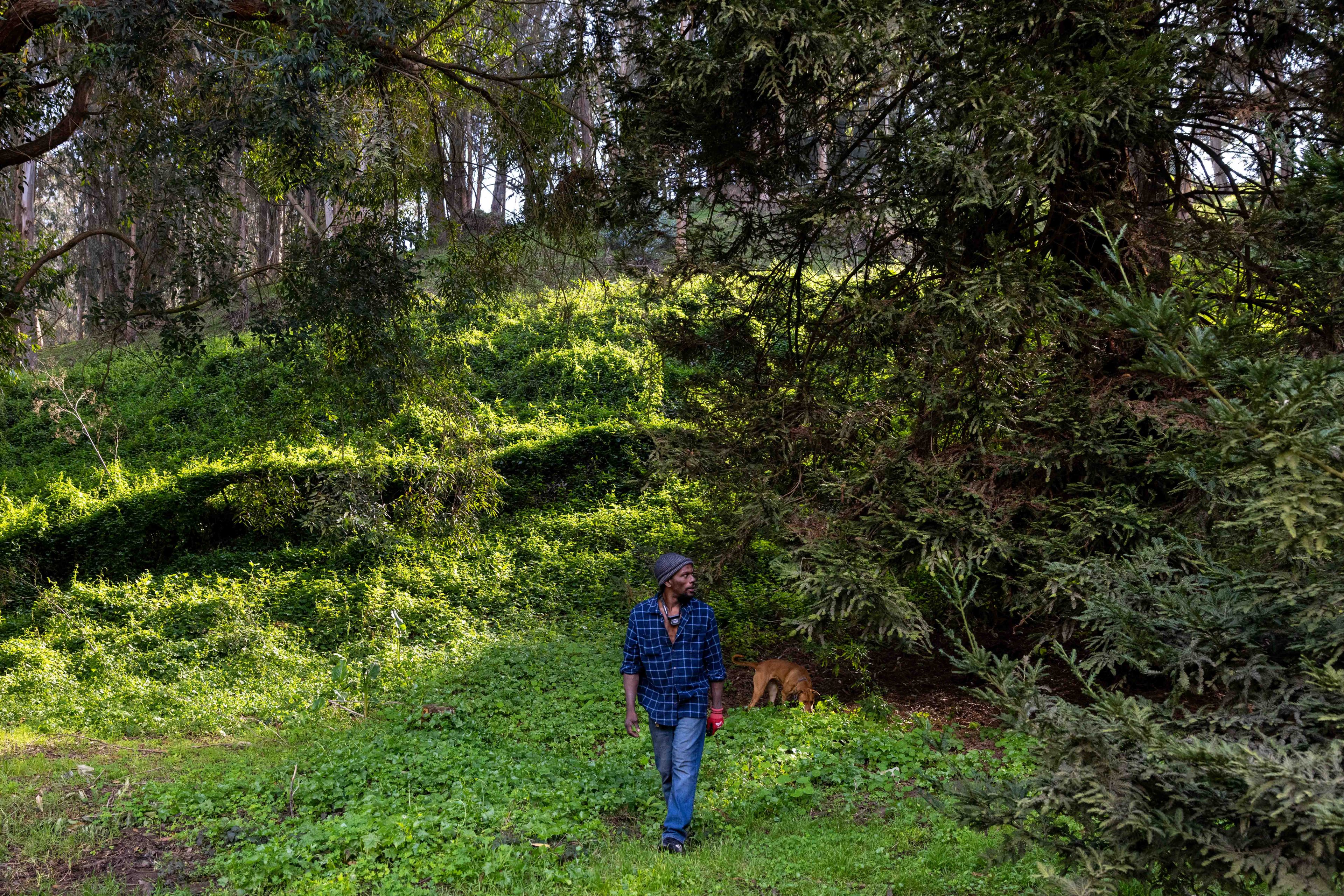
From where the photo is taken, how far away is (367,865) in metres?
5.47

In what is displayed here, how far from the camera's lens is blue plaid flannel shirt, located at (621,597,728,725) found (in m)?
5.52

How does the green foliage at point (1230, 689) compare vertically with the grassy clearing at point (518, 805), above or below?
Answer: above

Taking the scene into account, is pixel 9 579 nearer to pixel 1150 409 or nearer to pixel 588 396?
pixel 588 396

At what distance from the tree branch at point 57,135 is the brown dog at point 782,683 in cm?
821

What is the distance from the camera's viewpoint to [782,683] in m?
8.41

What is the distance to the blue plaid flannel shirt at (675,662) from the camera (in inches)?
217

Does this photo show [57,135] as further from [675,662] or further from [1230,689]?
[1230,689]

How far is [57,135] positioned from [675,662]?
331 inches

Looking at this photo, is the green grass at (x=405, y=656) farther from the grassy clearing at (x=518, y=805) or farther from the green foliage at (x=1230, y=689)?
the green foliage at (x=1230, y=689)

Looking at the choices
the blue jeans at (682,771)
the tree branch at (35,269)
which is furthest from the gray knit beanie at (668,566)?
the tree branch at (35,269)

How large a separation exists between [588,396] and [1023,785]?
17.1 meters

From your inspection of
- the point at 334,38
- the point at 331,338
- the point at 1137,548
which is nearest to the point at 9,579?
the point at 331,338

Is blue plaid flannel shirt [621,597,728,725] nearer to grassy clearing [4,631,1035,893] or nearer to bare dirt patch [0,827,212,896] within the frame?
grassy clearing [4,631,1035,893]

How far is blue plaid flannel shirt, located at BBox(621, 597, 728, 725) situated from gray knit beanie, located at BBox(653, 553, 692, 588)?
17 centimetres
